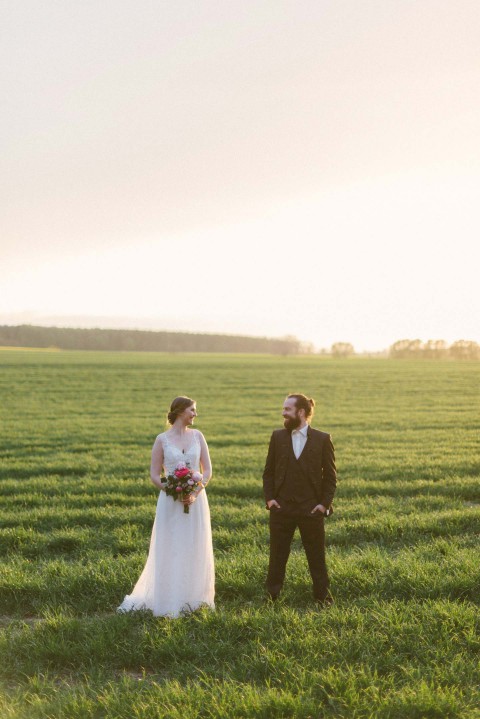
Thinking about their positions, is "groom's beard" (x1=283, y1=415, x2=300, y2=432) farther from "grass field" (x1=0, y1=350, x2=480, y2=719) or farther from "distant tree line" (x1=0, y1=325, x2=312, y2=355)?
"distant tree line" (x1=0, y1=325, x2=312, y2=355)

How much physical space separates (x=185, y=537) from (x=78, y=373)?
165 ft

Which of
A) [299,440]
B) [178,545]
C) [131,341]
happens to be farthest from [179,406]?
[131,341]

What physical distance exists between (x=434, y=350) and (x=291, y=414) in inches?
4500

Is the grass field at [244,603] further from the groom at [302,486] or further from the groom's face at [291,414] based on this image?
the groom's face at [291,414]

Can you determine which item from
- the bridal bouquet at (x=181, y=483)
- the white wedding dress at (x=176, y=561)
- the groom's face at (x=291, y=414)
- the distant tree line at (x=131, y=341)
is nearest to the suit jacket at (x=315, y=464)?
the groom's face at (x=291, y=414)

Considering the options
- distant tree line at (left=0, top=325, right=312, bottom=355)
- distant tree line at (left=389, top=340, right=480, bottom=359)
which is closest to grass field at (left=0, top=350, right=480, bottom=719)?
distant tree line at (left=389, top=340, right=480, bottom=359)

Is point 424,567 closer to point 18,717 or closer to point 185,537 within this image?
point 185,537

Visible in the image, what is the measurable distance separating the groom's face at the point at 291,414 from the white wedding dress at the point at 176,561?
118 cm

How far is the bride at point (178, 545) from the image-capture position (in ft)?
22.6

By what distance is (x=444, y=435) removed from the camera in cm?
2072

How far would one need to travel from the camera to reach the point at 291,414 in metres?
6.79

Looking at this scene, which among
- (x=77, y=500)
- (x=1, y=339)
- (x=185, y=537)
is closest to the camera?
(x=185, y=537)

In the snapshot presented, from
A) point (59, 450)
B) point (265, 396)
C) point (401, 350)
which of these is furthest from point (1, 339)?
point (59, 450)

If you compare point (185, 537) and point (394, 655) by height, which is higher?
point (185, 537)
